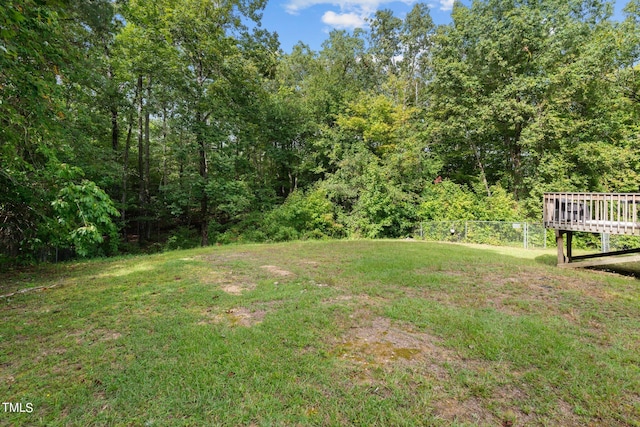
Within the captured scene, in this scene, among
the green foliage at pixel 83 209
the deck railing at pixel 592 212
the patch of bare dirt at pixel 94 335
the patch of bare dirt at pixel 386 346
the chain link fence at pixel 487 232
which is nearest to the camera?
the patch of bare dirt at pixel 386 346

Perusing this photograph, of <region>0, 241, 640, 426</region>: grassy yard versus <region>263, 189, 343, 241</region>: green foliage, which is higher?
<region>263, 189, 343, 241</region>: green foliage

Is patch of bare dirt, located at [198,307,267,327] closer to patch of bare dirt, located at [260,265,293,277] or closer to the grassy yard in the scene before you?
the grassy yard

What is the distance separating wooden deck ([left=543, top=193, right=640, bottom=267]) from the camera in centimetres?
559

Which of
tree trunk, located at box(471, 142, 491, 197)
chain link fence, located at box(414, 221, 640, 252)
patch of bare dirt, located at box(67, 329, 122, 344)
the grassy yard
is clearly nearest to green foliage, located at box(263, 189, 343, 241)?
chain link fence, located at box(414, 221, 640, 252)

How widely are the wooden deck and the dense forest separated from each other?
7.62 metres

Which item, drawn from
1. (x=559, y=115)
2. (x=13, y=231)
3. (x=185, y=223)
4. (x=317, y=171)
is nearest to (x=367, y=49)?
(x=317, y=171)

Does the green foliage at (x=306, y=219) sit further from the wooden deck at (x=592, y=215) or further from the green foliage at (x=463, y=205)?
the wooden deck at (x=592, y=215)

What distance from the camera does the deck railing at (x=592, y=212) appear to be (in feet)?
18.3

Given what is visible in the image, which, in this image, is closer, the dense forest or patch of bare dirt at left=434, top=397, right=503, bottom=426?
patch of bare dirt at left=434, top=397, right=503, bottom=426

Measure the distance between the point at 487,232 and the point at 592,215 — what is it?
631 cm

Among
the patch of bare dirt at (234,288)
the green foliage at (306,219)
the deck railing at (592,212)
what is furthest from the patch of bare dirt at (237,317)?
the green foliage at (306,219)

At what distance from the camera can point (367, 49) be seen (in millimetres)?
21750

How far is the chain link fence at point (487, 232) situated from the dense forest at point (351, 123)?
118 centimetres

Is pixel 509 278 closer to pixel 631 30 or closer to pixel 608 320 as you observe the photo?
pixel 608 320
